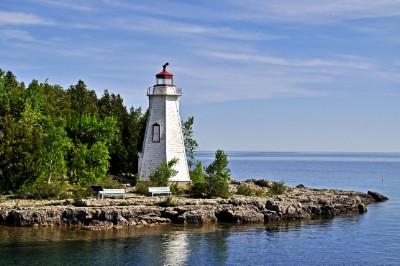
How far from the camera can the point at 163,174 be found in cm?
5103

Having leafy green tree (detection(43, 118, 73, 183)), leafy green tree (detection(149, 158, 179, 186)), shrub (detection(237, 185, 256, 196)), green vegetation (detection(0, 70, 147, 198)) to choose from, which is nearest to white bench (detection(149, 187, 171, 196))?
leafy green tree (detection(149, 158, 179, 186))

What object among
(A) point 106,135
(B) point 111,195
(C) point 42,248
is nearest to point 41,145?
(B) point 111,195

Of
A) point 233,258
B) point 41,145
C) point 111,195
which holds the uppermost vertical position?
point 41,145

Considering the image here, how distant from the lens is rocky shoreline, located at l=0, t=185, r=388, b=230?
4053cm

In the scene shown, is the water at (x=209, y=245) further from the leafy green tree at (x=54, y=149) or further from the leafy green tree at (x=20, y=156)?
the leafy green tree at (x=54, y=149)

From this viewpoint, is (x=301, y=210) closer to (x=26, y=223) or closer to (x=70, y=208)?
(x=70, y=208)

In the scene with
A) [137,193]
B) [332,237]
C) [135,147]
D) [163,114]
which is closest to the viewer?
[332,237]

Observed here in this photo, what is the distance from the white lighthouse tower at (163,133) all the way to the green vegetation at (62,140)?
4049 mm

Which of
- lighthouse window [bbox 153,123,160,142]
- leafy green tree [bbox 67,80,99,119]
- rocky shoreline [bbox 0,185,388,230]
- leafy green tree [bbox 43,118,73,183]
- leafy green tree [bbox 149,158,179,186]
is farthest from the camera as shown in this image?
leafy green tree [bbox 67,80,99,119]

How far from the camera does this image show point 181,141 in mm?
54438

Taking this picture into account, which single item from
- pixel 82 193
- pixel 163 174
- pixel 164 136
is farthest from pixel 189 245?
pixel 164 136

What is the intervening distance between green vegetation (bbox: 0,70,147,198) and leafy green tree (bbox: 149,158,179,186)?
13.9 ft

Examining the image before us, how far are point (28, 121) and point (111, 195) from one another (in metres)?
11.6

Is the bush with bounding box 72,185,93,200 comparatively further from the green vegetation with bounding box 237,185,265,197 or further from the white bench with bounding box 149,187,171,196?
the green vegetation with bounding box 237,185,265,197
